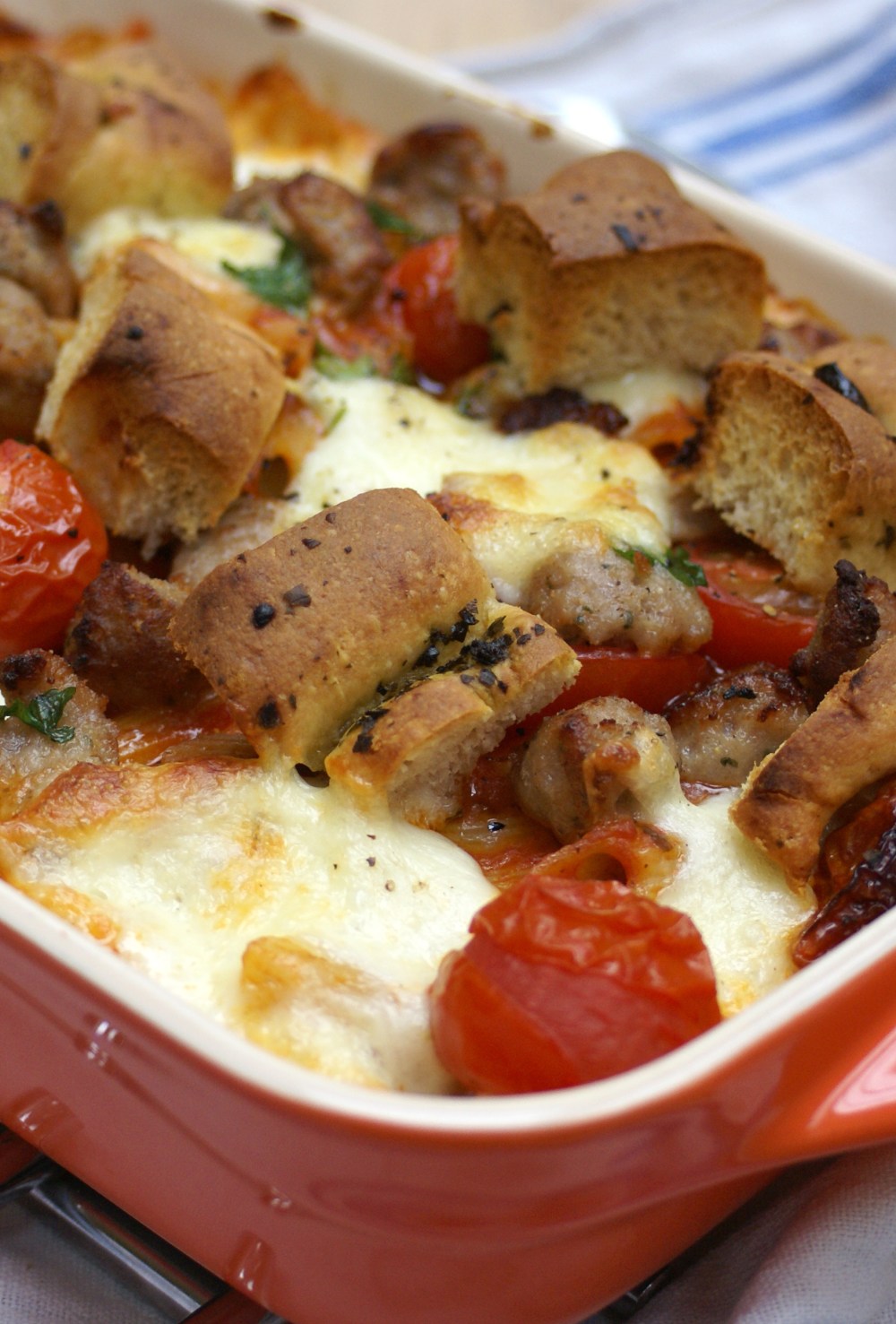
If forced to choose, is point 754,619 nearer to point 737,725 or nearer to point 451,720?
point 737,725

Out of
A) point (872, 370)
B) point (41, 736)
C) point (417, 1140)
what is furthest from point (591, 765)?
point (872, 370)

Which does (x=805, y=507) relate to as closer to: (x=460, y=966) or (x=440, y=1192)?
(x=460, y=966)

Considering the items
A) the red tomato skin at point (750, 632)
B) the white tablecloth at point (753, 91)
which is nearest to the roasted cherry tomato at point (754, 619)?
the red tomato skin at point (750, 632)

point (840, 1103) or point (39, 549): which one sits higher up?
point (840, 1103)

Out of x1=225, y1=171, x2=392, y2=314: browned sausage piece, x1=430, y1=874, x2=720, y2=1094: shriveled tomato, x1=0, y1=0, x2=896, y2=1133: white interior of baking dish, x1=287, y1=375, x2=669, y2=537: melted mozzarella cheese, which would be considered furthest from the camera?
x1=225, y1=171, x2=392, y2=314: browned sausage piece

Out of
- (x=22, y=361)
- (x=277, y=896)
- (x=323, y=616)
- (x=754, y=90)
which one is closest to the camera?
(x=277, y=896)

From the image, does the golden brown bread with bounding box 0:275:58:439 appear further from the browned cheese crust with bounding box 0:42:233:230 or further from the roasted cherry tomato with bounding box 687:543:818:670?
the roasted cherry tomato with bounding box 687:543:818:670

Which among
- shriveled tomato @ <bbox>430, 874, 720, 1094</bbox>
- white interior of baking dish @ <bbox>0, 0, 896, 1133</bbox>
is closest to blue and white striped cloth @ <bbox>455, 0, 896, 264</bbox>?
white interior of baking dish @ <bbox>0, 0, 896, 1133</bbox>

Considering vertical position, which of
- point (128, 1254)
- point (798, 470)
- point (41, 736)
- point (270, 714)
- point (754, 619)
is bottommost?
point (128, 1254)

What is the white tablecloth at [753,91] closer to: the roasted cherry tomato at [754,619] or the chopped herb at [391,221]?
the chopped herb at [391,221]
